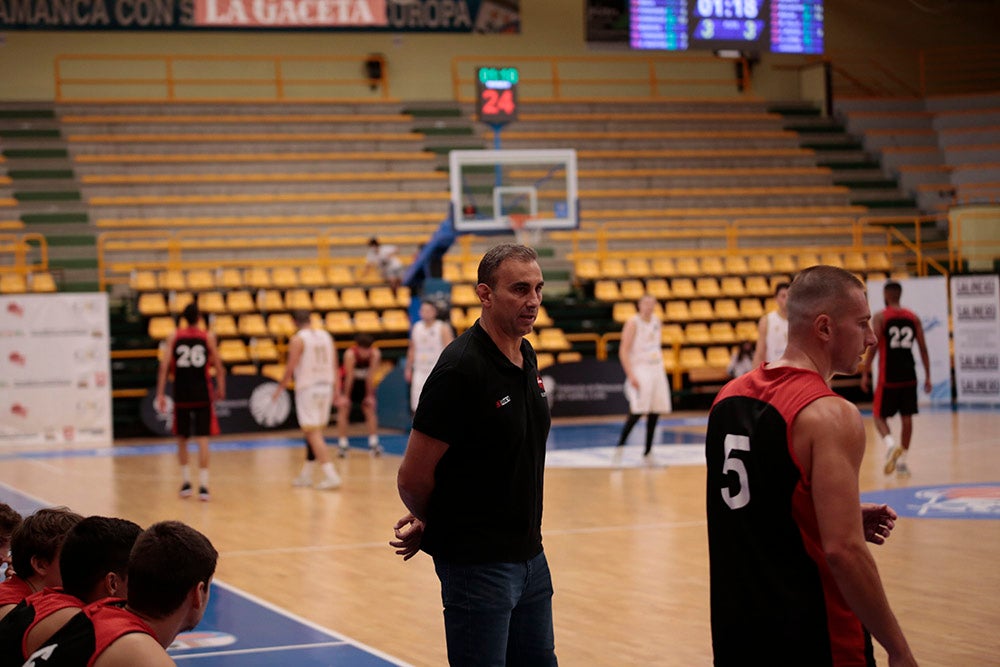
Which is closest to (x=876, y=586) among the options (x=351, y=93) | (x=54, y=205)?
(x=54, y=205)

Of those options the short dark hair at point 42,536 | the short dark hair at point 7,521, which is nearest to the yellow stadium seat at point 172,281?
the short dark hair at point 7,521

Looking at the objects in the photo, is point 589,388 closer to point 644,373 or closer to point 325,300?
point 325,300

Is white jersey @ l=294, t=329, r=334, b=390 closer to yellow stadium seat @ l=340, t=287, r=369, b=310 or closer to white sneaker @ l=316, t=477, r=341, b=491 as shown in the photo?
white sneaker @ l=316, t=477, r=341, b=491

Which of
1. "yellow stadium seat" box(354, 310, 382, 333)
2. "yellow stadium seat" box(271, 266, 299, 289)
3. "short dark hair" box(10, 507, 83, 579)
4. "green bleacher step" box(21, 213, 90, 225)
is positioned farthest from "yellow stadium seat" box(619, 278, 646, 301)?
"short dark hair" box(10, 507, 83, 579)

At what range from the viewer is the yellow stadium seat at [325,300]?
22422mm

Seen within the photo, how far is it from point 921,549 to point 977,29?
2278 centimetres

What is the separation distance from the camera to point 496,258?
4.23 meters

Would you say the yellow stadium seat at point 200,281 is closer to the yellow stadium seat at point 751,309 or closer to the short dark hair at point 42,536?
the yellow stadium seat at point 751,309

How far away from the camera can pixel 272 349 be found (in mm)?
21781

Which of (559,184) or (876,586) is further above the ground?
(559,184)

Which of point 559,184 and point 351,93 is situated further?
point 351,93

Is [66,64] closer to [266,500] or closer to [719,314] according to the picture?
[719,314]

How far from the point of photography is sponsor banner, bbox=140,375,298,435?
2056 centimetres

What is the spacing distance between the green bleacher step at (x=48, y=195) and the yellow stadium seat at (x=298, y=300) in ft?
16.1
